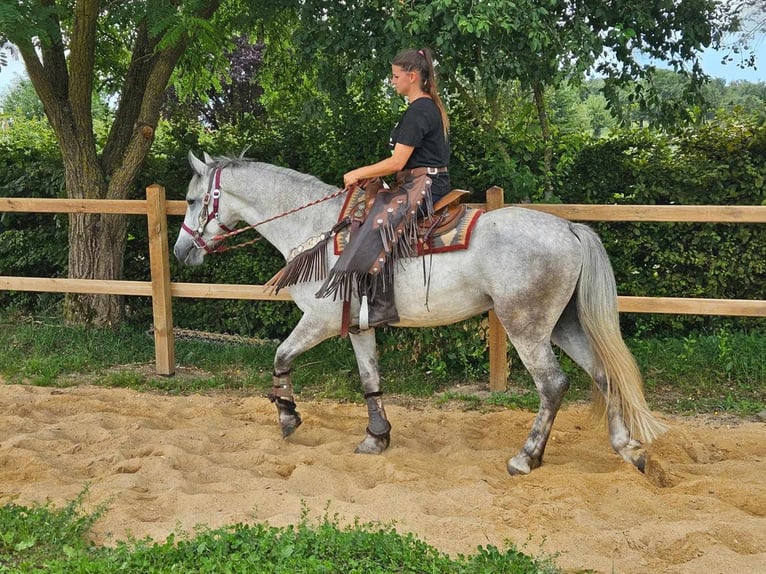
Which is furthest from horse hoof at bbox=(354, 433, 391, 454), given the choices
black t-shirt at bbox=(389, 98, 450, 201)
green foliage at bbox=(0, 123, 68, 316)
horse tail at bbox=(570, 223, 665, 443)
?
green foliage at bbox=(0, 123, 68, 316)

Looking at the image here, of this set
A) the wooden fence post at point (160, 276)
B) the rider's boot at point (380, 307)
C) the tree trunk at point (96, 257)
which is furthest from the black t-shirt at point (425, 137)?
the tree trunk at point (96, 257)

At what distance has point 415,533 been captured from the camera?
12.2 ft

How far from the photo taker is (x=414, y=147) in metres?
4.69

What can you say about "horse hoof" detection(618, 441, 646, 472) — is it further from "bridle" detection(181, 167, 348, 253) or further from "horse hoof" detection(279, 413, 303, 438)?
"bridle" detection(181, 167, 348, 253)

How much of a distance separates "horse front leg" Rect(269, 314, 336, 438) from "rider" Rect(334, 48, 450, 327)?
41cm

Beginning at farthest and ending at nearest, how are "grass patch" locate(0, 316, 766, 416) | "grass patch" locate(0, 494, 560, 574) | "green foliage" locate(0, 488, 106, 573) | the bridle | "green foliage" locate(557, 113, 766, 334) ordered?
1. "green foliage" locate(557, 113, 766, 334)
2. "grass patch" locate(0, 316, 766, 416)
3. the bridle
4. "green foliage" locate(0, 488, 106, 573)
5. "grass patch" locate(0, 494, 560, 574)

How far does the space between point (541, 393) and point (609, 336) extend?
53cm

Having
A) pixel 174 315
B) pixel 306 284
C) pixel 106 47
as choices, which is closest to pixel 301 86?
pixel 106 47

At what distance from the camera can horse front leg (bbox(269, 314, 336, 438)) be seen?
5.09 metres

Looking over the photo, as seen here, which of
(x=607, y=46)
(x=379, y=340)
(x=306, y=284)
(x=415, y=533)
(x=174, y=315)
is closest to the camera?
(x=415, y=533)

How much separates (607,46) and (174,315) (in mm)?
5038

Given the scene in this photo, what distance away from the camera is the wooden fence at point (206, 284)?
Result: 5773 mm

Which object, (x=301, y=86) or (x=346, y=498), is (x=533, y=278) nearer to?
(x=346, y=498)

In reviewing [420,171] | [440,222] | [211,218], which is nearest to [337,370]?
[211,218]
